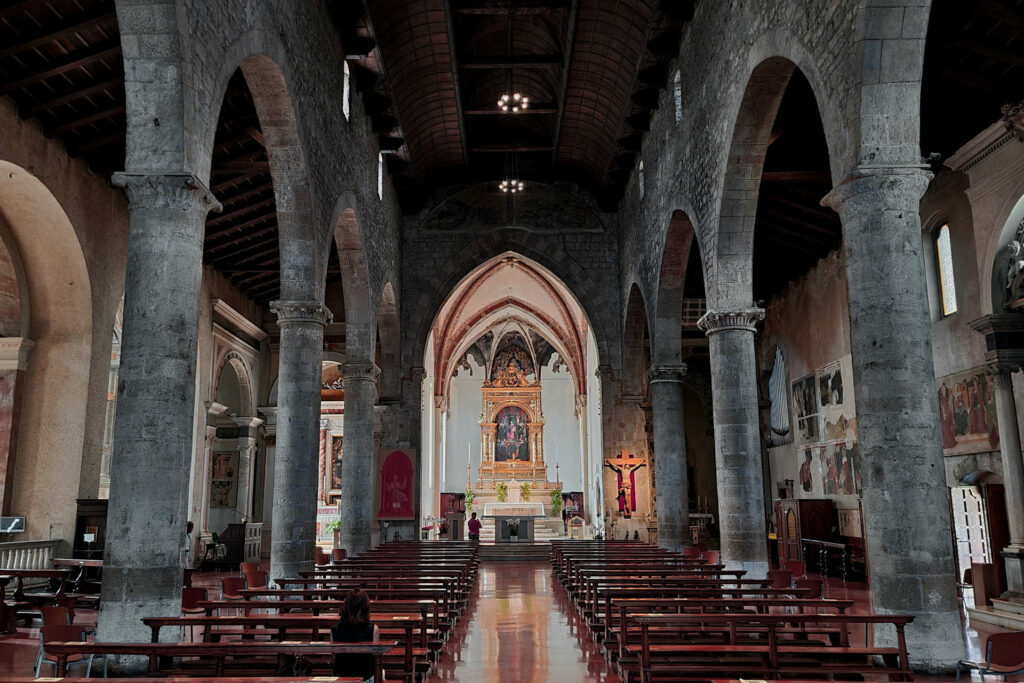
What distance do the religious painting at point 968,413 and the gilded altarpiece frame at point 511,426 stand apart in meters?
26.3

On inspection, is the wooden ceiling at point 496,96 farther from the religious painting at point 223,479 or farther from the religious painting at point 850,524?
the religious painting at point 850,524

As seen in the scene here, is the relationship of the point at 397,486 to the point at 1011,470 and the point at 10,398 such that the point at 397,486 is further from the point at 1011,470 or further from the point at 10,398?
the point at 1011,470

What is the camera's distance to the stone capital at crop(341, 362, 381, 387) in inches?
691

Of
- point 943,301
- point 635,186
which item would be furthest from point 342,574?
point 635,186

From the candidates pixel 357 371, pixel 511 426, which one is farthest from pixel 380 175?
pixel 511 426

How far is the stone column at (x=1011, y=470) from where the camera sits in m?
11.2

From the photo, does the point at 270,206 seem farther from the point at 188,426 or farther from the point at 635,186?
the point at 188,426

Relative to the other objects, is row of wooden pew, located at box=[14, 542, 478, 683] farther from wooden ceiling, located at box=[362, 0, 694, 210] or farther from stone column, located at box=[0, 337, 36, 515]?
wooden ceiling, located at box=[362, 0, 694, 210]

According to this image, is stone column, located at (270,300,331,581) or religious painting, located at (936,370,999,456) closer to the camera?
stone column, located at (270,300,331,581)

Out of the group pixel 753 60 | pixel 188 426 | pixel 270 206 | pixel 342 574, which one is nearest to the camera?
pixel 188 426

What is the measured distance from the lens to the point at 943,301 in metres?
14.1

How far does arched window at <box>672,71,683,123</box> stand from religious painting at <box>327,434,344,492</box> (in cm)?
2017

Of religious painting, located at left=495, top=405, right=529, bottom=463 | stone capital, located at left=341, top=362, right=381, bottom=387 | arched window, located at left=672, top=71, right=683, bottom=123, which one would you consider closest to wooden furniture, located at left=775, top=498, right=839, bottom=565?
arched window, located at left=672, top=71, right=683, bottom=123

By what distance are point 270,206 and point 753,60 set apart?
1124 centimetres
